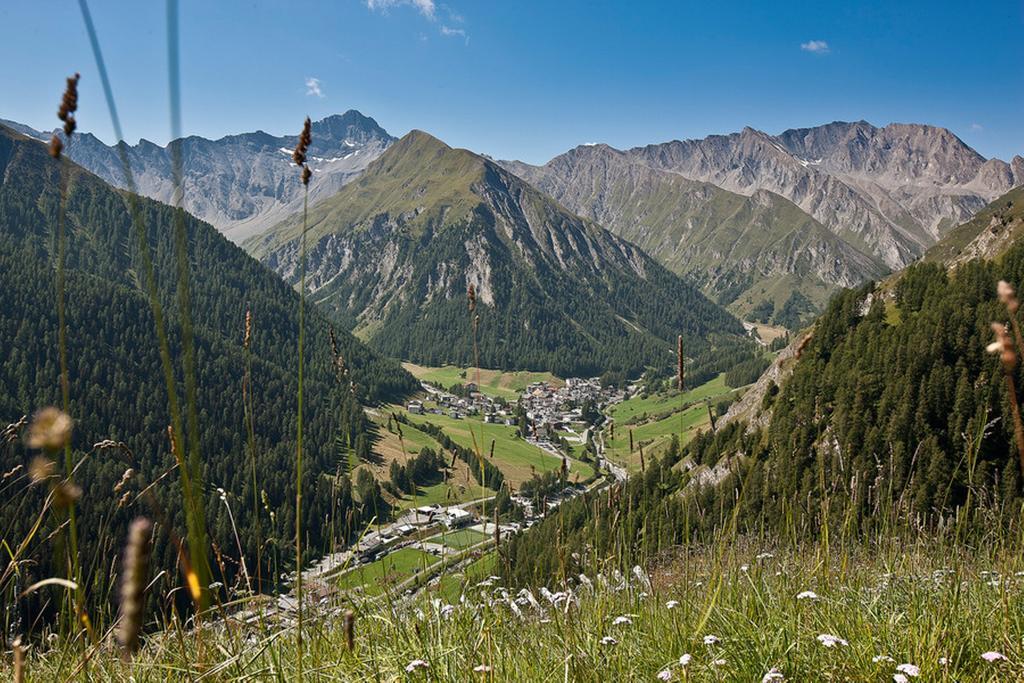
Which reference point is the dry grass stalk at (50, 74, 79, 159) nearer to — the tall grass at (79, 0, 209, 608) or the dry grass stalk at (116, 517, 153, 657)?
the tall grass at (79, 0, 209, 608)

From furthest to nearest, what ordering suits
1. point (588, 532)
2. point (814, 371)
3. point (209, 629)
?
point (814, 371) → point (588, 532) → point (209, 629)

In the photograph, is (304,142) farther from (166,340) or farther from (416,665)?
Answer: (416,665)

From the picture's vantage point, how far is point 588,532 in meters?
6.74

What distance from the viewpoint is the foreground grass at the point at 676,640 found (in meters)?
3.46

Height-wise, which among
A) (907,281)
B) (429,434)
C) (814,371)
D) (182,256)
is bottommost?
(429,434)

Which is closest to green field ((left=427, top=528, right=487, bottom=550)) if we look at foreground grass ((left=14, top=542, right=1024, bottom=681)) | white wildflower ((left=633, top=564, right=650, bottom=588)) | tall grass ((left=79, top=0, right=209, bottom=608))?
foreground grass ((left=14, top=542, right=1024, bottom=681))

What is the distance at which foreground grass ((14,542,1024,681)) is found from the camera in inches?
136

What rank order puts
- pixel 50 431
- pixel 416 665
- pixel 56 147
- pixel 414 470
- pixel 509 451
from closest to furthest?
pixel 50 431 < pixel 56 147 < pixel 416 665 < pixel 414 470 < pixel 509 451

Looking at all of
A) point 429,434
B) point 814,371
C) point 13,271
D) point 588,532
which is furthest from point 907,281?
point 13,271

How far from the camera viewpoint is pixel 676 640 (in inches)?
164

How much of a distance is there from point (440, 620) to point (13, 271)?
211557 millimetres

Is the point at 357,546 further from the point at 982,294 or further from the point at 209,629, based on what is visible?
the point at 982,294

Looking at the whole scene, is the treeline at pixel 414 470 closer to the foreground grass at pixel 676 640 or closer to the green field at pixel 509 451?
the foreground grass at pixel 676 640

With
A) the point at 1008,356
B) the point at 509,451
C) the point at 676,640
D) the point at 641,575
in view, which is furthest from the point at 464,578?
the point at 509,451
